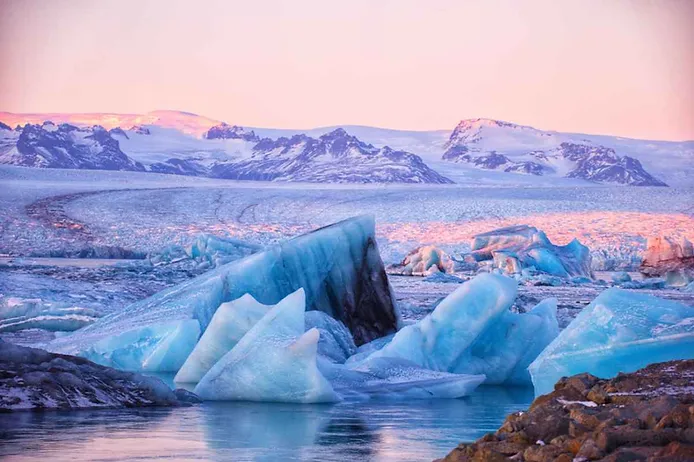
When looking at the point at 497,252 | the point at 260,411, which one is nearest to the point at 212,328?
the point at 260,411

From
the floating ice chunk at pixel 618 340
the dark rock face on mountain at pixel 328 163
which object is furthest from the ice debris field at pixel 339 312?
the dark rock face on mountain at pixel 328 163

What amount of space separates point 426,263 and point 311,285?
1164 centimetres

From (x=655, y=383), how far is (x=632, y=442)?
113cm

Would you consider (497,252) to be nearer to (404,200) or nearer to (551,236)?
(551,236)

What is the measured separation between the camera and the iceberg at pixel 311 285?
771 cm

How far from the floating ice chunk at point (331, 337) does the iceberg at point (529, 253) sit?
1092 centimetres

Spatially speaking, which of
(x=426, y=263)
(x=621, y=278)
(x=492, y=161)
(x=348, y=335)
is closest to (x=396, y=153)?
(x=492, y=161)

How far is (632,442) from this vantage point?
2826 millimetres

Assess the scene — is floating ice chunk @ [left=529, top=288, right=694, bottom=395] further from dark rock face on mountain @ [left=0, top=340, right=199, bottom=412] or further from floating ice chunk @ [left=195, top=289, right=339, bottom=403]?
dark rock face on mountain @ [left=0, top=340, right=199, bottom=412]

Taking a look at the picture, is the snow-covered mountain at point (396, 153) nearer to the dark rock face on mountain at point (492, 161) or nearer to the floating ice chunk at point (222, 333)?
the dark rock face on mountain at point (492, 161)

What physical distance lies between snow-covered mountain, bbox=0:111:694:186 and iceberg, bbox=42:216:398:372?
30828 mm

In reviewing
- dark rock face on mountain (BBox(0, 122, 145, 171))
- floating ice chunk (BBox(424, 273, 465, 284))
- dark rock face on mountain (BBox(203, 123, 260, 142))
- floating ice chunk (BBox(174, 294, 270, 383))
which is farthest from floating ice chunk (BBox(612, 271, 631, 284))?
dark rock face on mountain (BBox(203, 123, 260, 142))

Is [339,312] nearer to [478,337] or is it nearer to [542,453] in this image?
[478,337]

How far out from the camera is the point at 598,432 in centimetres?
286
